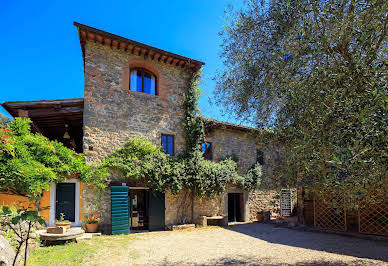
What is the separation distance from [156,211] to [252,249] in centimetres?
478

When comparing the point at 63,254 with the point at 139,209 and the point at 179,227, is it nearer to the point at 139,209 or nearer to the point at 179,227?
the point at 179,227

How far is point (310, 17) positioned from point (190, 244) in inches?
286

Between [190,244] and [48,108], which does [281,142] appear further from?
[48,108]

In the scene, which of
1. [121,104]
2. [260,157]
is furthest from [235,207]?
[121,104]

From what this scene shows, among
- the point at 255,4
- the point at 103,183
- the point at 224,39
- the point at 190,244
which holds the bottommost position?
the point at 190,244

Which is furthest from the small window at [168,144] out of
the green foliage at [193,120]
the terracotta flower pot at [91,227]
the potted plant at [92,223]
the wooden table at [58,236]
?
the wooden table at [58,236]

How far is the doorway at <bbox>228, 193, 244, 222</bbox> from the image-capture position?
45.0 ft

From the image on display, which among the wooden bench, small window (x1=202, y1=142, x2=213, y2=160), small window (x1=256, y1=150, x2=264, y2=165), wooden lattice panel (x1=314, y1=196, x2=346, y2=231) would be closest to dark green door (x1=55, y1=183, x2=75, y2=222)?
the wooden bench

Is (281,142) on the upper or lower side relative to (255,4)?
lower

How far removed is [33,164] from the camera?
8008mm

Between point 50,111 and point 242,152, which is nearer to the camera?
point 50,111

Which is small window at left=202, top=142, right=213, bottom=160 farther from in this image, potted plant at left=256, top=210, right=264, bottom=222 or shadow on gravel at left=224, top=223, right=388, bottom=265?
potted plant at left=256, top=210, right=264, bottom=222

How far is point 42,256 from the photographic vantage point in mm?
6000

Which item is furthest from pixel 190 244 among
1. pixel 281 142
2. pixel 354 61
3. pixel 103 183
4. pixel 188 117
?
pixel 354 61
